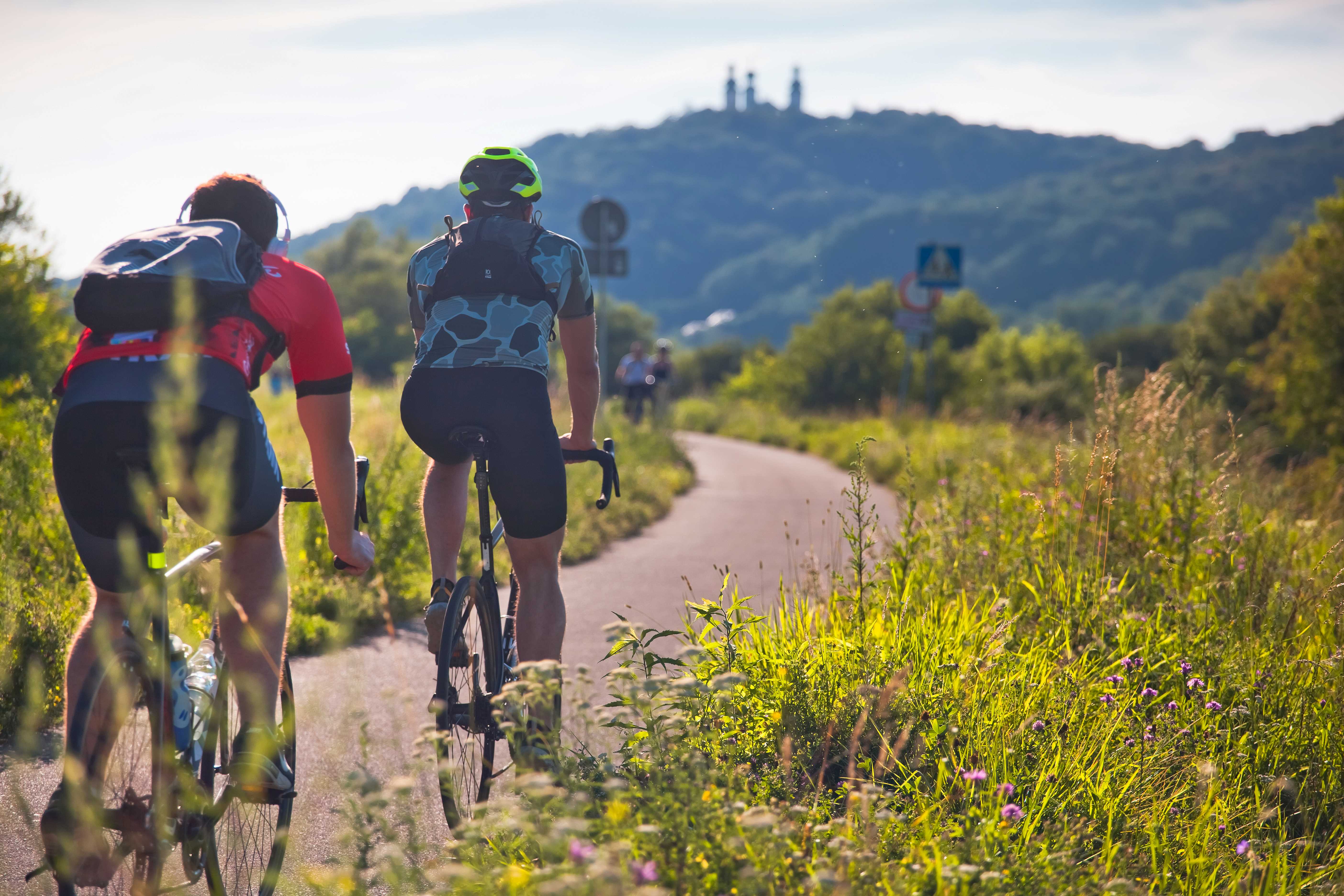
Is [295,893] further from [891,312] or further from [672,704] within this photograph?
[891,312]

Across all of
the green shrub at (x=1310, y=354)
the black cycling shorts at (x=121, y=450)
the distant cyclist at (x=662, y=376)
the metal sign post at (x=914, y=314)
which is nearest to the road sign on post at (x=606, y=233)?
the metal sign post at (x=914, y=314)

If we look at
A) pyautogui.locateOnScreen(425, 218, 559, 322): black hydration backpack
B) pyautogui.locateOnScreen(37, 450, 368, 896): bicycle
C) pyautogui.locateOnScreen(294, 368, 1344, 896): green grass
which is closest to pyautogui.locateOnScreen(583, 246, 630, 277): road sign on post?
pyautogui.locateOnScreen(294, 368, 1344, 896): green grass

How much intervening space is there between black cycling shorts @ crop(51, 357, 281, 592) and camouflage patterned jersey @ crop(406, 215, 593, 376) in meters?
0.92

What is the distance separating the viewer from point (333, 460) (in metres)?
2.52

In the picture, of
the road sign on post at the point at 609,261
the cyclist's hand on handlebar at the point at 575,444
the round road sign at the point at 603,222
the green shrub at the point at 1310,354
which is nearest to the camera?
the cyclist's hand on handlebar at the point at 575,444

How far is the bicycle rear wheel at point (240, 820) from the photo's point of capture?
2.50 meters

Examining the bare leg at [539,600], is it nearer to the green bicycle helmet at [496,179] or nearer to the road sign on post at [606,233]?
the green bicycle helmet at [496,179]

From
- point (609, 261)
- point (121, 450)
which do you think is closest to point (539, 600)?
point (121, 450)

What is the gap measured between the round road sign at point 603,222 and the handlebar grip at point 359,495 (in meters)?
9.85

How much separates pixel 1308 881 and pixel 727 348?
93.5m

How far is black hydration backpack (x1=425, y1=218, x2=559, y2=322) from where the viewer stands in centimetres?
306

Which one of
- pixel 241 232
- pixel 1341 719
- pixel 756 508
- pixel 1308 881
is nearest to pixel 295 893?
pixel 241 232

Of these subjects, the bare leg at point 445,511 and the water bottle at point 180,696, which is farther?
the bare leg at point 445,511

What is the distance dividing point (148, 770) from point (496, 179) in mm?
2002
